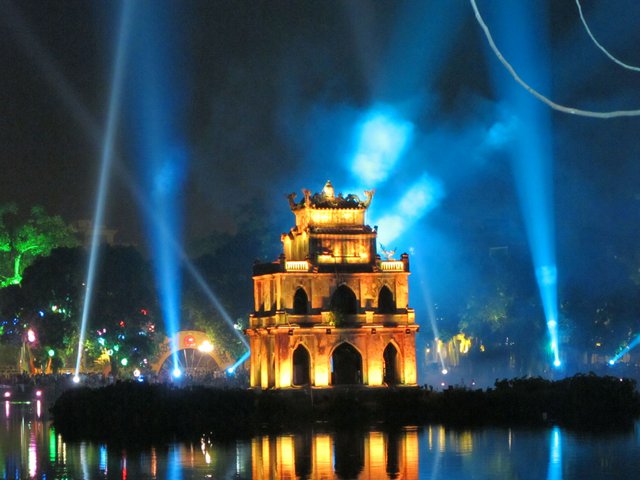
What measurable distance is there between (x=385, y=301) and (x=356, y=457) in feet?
72.0

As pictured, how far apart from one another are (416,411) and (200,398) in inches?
365

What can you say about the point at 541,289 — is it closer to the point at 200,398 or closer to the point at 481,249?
the point at 481,249

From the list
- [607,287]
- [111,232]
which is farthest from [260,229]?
[111,232]

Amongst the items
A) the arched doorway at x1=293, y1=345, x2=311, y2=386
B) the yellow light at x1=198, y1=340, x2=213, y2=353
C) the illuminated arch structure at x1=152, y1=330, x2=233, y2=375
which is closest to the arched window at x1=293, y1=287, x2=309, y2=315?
the arched doorway at x1=293, y1=345, x2=311, y2=386

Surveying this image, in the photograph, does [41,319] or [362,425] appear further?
[41,319]

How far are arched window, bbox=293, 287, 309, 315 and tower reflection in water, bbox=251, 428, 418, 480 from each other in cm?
1160

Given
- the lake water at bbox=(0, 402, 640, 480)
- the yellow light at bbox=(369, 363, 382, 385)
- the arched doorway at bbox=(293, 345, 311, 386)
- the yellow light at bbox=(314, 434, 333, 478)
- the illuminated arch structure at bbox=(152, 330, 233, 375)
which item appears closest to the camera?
the lake water at bbox=(0, 402, 640, 480)

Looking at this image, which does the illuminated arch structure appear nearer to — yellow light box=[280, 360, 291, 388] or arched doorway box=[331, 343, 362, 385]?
arched doorway box=[331, 343, 362, 385]

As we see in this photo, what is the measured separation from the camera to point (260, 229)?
101 m

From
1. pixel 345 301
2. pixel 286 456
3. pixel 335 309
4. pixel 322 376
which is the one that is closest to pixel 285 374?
pixel 322 376

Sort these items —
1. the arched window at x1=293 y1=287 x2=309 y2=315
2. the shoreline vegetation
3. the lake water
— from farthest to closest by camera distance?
1. the arched window at x1=293 y1=287 x2=309 y2=315
2. the shoreline vegetation
3. the lake water

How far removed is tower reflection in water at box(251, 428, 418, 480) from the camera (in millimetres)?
40156

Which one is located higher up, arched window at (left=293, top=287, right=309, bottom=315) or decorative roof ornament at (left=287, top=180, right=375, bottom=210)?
decorative roof ornament at (left=287, top=180, right=375, bottom=210)

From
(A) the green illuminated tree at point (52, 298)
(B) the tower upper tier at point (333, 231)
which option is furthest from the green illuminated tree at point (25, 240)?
(B) the tower upper tier at point (333, 231)
